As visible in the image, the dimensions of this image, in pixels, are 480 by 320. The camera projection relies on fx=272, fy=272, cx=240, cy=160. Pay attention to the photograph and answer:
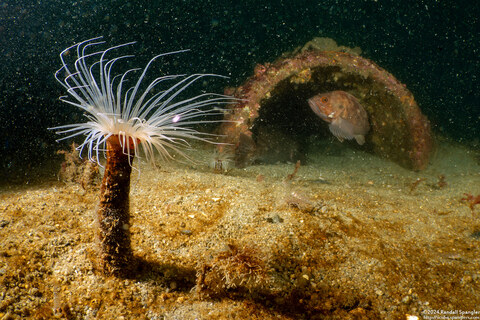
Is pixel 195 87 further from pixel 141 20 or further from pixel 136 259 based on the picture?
pixel 136 259

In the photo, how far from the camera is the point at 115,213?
2098mm

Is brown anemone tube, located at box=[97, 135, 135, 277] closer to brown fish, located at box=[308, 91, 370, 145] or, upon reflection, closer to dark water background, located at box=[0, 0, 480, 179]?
brown fish, located at box=[308, 91, 370, 145]

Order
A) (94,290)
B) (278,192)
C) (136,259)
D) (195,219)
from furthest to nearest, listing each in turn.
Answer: (278,192), (195,219), (136,259), (94,290)

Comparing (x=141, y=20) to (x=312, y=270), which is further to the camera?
(x=141, y=20)

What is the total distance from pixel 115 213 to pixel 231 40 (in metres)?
24.9

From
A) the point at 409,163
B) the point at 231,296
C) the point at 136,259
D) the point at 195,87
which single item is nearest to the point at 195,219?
the point at 136,259

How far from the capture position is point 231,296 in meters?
2.10

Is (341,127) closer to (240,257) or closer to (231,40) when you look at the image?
(240,257)

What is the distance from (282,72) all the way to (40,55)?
1046 cm

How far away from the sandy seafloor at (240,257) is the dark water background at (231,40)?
4579 millimetres

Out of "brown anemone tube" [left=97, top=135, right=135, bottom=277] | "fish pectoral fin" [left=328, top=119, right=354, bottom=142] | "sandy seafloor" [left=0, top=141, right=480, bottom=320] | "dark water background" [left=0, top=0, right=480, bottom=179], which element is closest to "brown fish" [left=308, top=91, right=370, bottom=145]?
"fish pectoral fin" [left=328, top=119, right=354, bottom=142]

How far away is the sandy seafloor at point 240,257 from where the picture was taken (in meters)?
2.01

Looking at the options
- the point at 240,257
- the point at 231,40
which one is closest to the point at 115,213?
the point at 240,257

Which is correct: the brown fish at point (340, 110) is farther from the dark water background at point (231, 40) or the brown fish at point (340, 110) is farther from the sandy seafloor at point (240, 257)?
the dark water background at point (231, 40)
